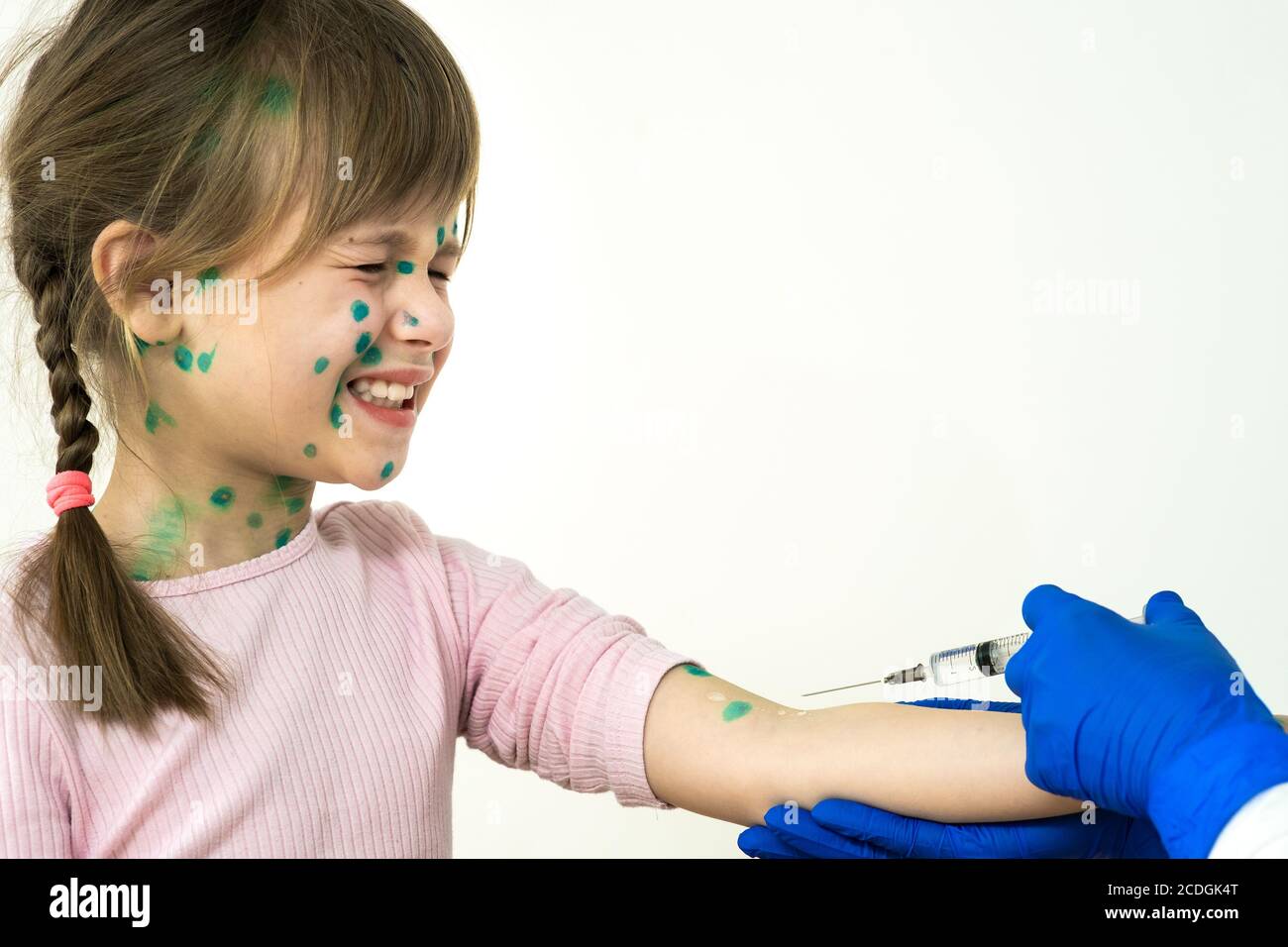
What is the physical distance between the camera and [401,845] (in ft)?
4.29

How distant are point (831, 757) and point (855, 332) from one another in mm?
1241

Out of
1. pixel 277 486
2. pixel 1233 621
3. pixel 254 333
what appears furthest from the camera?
pixel 1233 621

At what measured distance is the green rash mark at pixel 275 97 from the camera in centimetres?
129

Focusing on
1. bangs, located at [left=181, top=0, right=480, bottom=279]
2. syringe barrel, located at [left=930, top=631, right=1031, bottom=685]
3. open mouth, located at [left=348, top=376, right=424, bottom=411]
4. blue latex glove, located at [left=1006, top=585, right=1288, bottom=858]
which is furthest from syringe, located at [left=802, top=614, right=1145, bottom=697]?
bangs, located at [left=181, top=0, right=480, bottom=279]

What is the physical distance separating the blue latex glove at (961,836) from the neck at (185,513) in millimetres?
631

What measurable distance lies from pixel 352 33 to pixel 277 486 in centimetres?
48

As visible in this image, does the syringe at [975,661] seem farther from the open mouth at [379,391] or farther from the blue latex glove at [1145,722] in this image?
the open mouth at [379,391]

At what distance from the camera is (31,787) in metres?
1.12

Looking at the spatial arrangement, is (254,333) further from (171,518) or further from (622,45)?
(622,45)

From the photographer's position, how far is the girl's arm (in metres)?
1.22

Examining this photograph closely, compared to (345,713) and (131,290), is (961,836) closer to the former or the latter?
(345,713)

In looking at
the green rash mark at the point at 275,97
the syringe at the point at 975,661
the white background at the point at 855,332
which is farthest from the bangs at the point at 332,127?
the white background at the point at 855,332

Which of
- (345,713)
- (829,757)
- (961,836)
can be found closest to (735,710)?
(829,757)
